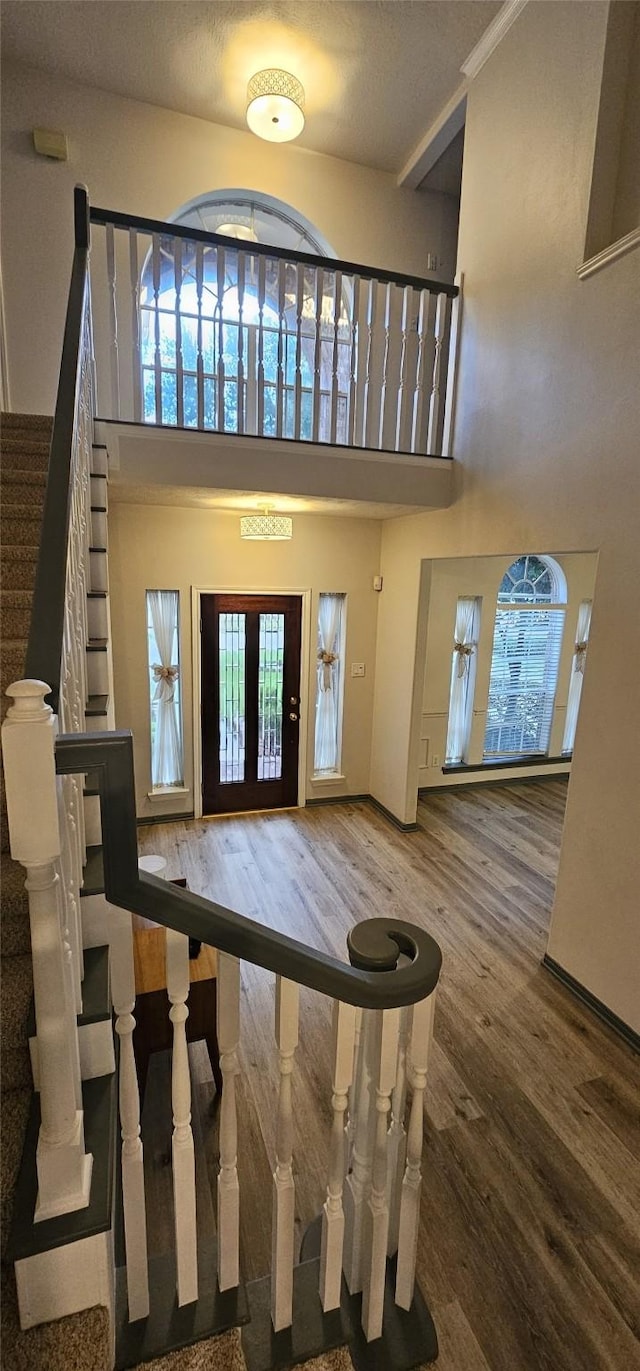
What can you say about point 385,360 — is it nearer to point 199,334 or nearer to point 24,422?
point 199,334

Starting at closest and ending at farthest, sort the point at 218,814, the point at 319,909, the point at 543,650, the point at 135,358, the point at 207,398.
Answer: the point at 135,358
the point at 319,909
the point at 207,398
the point at 218,814
the point at 543,650

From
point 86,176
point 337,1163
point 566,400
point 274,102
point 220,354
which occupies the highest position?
point 274,102

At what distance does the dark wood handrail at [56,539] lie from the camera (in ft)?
3.08

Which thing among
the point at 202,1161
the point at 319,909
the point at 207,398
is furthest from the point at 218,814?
the point at 207,398

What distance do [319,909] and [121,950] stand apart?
282 centimetres

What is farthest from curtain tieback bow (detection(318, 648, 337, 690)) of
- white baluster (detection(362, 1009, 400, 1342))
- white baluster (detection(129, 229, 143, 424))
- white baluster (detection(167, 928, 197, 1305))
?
white baluster (detection(167, 928, 197, 1305))

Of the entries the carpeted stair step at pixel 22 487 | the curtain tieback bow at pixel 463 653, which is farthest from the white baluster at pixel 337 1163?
the curtain tieback bow at pixel 463 653

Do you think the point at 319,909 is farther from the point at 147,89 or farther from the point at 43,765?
the point at 147,89

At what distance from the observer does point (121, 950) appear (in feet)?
2.92

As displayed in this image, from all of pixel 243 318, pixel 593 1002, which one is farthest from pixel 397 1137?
pixel 243 318

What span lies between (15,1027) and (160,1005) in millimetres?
1049

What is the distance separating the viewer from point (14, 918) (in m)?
1.27

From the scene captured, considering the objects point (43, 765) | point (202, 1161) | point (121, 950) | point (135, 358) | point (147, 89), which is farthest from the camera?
point (147, 89)

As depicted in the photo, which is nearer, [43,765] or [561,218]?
[43,765]
